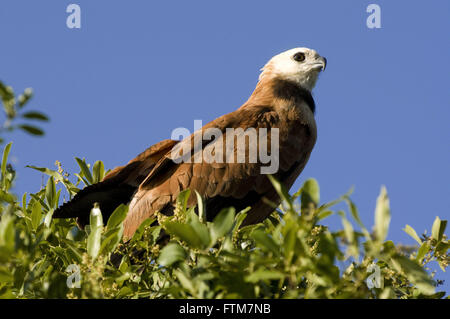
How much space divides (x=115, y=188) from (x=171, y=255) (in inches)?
104

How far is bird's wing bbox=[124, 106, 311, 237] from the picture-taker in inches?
203

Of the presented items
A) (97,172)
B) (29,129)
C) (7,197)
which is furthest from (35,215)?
(29,129)

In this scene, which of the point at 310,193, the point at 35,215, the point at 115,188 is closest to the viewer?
the point at 310,193

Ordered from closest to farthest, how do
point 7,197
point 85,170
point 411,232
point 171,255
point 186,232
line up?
point 186,232
point 171,255
point 411,232
point 7,197
point 85,170

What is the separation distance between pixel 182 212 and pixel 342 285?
886 millimetres

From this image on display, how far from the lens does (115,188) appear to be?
4.96 meters

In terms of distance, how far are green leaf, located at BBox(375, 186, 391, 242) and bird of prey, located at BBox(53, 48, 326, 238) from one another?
3045 millimetres

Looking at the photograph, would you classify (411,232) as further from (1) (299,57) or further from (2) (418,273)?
(1) (299,57)

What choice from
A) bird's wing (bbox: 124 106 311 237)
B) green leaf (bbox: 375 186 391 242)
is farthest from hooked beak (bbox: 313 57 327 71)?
green leaf (bbox: 375 186 391 242)

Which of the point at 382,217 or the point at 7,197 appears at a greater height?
the point at 7,197

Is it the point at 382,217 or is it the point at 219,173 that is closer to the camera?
the point at 382,217

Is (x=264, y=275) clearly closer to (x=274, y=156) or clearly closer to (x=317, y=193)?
(x=317, y=193)

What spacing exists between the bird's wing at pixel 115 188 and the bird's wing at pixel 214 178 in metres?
0.12
